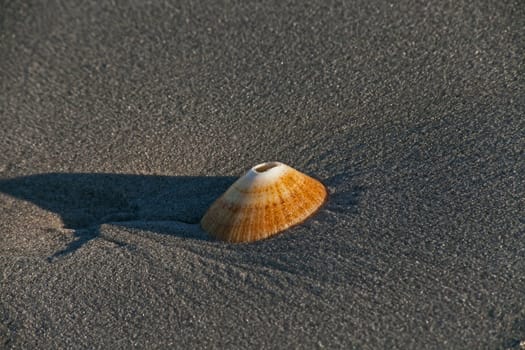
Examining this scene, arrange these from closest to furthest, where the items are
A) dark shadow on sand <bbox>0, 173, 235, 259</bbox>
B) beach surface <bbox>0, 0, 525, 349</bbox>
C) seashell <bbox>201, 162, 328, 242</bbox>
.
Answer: beach surface <bbox>0, 0, 525, 349</bbox> → seashell <bbox>201, 162, 328, 242</bbox> → dark shadow on sand <bbox>0, 173, 235, 259</bbox>

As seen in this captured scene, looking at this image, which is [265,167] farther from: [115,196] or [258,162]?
[115,196]

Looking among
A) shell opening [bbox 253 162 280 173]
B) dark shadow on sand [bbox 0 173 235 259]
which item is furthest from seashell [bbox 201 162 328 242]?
dark shadow on sand [bbox 0 173 235 259]

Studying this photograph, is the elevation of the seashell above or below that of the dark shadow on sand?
above

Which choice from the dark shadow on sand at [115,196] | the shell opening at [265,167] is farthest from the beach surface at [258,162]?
the shell opening at [265,167]

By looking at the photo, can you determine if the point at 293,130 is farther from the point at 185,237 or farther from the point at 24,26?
the point at 24,26

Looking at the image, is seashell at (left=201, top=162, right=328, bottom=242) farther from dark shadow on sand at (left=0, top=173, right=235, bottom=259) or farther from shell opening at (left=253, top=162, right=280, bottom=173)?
dark shadow on sand at (left=0, top=173, right=235, bottom=259)

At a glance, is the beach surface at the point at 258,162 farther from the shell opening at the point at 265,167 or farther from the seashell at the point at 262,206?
the shell opening at the point at 265,167

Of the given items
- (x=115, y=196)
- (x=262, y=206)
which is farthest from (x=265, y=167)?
(x=115, y=196)

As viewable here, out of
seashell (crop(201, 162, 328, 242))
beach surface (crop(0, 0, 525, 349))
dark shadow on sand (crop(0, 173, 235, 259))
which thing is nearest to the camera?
beach surface (crop(0, 0, 525, 349))
